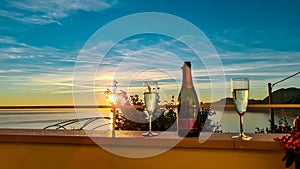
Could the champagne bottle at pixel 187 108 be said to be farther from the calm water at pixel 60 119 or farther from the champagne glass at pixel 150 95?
the calm water at pixel 60 119

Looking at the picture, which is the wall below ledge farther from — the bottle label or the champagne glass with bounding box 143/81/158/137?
the champagne glass with bounding box 143/81/158/137

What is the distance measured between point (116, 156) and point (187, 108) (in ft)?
1.37

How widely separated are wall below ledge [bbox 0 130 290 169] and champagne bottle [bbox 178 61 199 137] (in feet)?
0.18

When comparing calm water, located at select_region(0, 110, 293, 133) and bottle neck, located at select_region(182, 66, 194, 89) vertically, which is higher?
bottle neck, located at select_region(182, 66, 194, 89)

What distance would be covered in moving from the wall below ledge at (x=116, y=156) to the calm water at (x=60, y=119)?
0.92 feet

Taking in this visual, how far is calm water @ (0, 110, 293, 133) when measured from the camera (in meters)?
1.83

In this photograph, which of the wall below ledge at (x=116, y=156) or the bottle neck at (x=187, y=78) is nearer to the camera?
the wall below ledge at (x=116, y=156)

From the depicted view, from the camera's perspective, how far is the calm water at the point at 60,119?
1.83 meters

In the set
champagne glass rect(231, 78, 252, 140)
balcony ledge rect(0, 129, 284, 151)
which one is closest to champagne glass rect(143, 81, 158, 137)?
balcony ledge rect(0, 129, 284, 151)

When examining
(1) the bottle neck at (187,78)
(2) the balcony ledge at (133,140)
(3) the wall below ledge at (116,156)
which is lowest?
(3) the wall below ledge at (116,156)

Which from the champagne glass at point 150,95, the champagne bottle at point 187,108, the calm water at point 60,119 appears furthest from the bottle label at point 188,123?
the calm water at point 60,119

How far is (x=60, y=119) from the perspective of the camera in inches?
87.2

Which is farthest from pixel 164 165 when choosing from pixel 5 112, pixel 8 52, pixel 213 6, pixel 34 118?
pixel 8 52

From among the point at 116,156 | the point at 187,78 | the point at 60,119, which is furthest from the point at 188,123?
the point at 60,119
